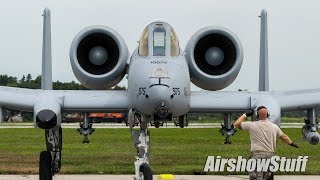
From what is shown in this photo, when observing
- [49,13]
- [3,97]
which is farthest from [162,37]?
[49,13]

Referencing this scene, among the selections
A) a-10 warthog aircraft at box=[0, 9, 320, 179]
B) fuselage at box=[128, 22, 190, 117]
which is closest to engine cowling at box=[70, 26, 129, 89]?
a-10 warthog aircraft at box=[0, 9, 320, 179]

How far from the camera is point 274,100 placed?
12.2m

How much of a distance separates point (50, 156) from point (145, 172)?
244 centimetres

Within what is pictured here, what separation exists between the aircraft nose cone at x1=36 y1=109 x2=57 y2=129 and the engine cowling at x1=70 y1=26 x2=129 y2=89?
5.03ft

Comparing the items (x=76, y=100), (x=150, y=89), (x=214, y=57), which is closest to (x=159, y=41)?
(x=150, y=89)

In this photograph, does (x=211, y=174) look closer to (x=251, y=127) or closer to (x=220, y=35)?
(x=220, y=35)

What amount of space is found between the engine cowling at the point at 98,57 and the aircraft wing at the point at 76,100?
0.50m

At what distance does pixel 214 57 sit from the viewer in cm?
1303

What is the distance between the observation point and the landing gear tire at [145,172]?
1098cm

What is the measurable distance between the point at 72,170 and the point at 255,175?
785 cm

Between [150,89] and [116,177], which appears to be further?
[116,177]

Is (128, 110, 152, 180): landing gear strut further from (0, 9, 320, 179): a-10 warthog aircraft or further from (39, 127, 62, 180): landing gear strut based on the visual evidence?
(39, 127, 62, 180): landing gear strut

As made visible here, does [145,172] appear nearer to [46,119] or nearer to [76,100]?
[46,119]

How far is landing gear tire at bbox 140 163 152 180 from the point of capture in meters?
11.0
